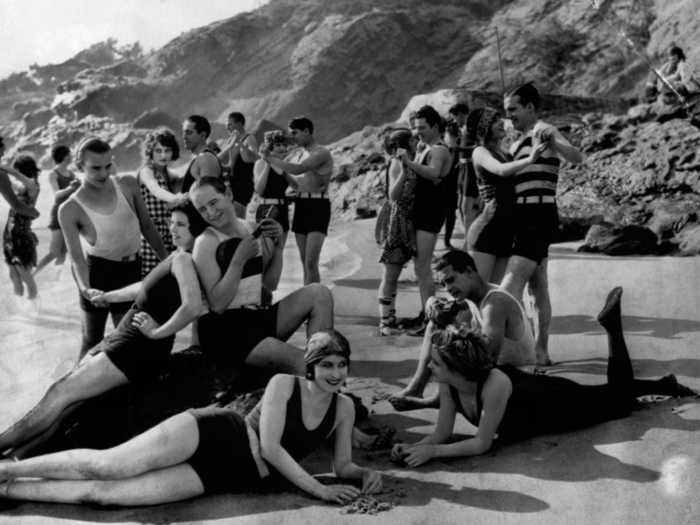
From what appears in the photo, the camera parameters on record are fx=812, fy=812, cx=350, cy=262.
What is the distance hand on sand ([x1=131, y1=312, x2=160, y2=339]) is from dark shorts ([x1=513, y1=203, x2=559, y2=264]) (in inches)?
84.2

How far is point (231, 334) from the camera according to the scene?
13.3 ft

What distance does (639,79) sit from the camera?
21.2 m

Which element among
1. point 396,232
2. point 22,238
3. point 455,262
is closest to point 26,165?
point 22,238

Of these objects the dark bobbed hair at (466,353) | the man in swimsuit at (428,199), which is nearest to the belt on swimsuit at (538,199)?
the man in swimsuit at (428,199)

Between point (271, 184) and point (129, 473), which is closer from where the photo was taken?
point (129, 473)

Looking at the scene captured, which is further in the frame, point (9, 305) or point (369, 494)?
point (9, 305)

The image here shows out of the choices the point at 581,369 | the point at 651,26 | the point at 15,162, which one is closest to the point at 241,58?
the point at 651,26

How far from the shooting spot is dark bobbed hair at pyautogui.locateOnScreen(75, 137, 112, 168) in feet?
15.1

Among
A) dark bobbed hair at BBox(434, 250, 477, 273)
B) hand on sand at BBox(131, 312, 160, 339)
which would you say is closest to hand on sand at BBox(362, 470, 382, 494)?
dark bobbed hair at BBox(434, 250, 477, 273)

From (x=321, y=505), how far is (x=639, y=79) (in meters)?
20.4

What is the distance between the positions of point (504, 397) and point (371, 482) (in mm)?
710

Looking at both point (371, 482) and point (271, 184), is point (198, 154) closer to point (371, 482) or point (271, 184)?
point (271, 184)

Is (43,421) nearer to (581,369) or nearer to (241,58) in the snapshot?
(581,369)

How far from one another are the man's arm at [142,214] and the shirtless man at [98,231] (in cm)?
2
